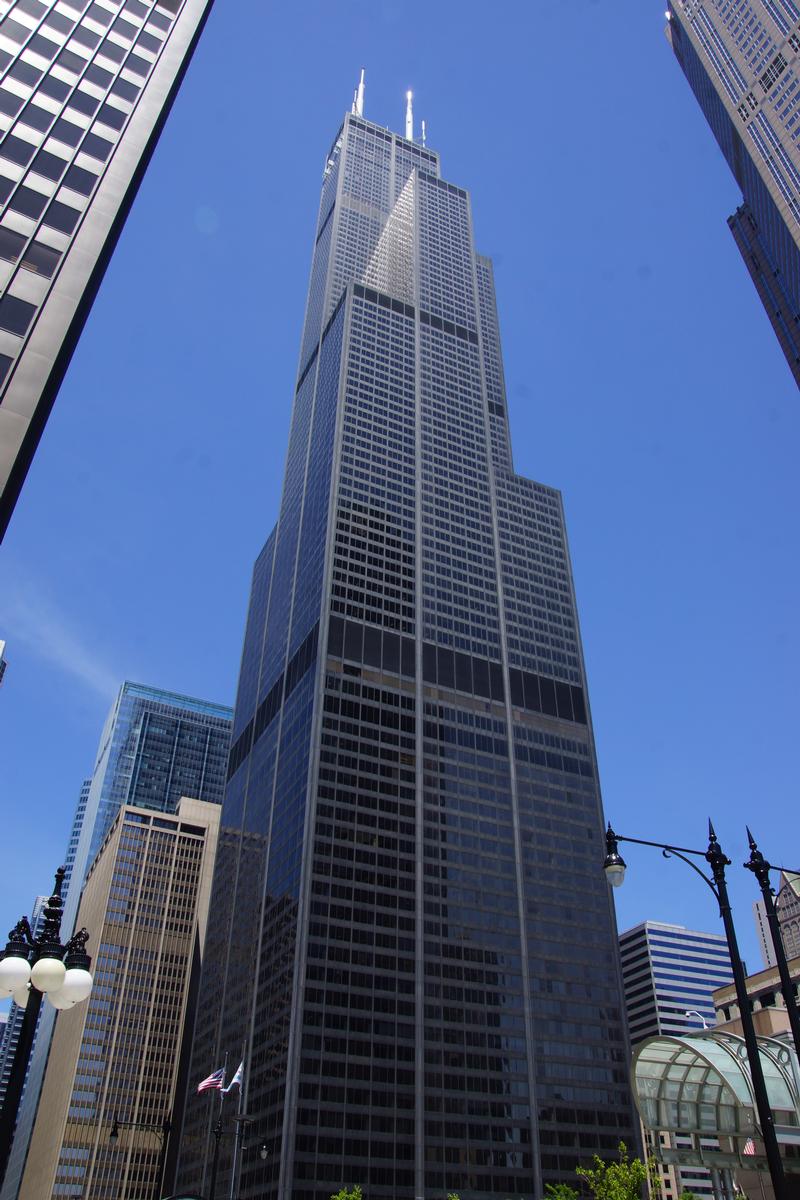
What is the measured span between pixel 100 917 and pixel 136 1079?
30293mm

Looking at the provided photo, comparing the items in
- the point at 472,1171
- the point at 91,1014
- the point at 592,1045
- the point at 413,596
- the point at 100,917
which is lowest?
the point at 472,1171

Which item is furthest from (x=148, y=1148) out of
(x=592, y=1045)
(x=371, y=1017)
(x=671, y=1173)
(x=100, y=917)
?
(x=671, y=1173)

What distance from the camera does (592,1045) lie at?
13500 centimetres

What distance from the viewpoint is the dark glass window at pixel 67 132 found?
4016 cm

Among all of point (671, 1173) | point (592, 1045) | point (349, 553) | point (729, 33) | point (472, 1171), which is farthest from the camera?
point (671, 1173)

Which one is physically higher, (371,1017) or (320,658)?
(320,658)

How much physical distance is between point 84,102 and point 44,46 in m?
3.90

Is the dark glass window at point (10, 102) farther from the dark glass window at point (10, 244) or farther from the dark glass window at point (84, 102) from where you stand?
the dark glass window at point (10, 244)

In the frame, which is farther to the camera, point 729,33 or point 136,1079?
point 136,1079

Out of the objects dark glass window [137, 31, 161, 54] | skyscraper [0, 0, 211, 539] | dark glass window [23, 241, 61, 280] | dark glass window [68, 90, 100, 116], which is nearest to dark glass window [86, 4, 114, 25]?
skyscraper [0, 0, 211, 539]

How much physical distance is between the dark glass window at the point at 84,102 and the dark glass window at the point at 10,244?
10.4m

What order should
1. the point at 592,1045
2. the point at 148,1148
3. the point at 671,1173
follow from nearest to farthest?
the point at 592,1045
the point at 148,1148
the point at 671,1173

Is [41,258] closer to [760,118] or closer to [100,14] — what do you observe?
[100,14]

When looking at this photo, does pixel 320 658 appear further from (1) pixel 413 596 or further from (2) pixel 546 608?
(2) pixel 546 608
